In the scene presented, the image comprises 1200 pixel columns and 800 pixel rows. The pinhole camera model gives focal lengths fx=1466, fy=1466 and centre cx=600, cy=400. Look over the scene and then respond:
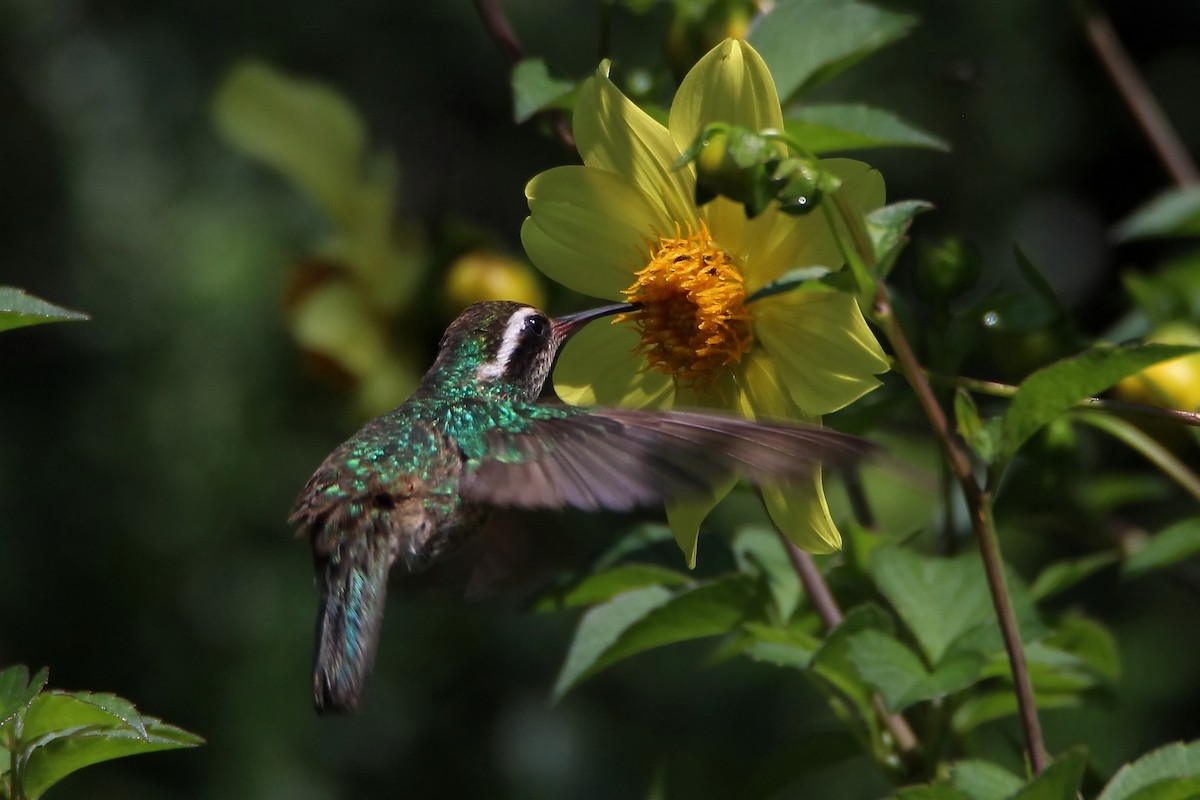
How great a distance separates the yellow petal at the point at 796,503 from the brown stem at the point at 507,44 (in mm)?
336

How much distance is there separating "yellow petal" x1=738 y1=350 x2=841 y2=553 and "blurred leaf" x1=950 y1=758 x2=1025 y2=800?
217 millimetres

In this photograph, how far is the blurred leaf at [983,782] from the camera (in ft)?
3.37

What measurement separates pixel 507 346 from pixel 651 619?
32 centimetres

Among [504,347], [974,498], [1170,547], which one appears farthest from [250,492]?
[974,498]

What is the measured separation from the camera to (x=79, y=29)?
3.55 metres

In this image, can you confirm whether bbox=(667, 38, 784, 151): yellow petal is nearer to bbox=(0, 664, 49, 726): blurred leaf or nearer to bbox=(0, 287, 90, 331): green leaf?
bbox=(0, 287, 90, 331): green leaf

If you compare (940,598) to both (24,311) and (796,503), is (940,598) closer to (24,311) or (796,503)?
(796,503)

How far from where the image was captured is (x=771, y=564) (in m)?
1.40

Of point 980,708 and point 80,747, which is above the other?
point 80,747

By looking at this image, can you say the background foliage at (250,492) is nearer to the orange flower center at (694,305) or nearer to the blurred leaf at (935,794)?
the orange flower center at (694,305)

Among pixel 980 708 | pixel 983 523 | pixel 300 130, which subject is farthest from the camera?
pixel 300 130

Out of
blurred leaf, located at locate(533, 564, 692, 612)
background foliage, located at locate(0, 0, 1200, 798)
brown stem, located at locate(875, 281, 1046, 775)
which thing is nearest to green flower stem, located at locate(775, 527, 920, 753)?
blurred leaf, located at locate(533, 564, 692, 612)

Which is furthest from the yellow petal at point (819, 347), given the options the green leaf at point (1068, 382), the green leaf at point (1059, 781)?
the green leaf at point (1059, 781)

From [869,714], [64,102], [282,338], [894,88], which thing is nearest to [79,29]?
[64,102]
